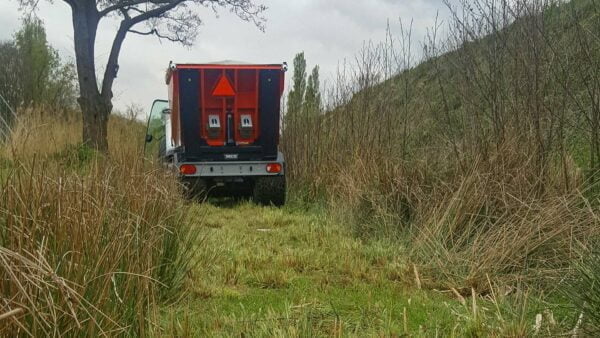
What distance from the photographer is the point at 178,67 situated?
8328 mm

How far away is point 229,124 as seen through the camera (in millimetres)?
8680

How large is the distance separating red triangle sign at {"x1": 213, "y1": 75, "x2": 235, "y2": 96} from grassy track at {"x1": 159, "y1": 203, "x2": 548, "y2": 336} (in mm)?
3290

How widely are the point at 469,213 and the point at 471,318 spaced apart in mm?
1734

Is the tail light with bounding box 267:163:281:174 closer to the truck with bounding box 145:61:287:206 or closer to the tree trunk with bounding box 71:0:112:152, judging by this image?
the truck with bounding box 145:61:287:206

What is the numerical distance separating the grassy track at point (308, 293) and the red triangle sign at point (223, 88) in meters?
3.29

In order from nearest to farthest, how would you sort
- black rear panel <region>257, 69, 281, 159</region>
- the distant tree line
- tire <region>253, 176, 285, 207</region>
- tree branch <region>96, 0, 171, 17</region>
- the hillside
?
1. the hillside
2. tire <region>253, 176, 285, 207</region>
3. black rear panel <region>257, 69, 281, 159</region>
4. tree branch <region>96, 0, 171, 17</region>
5. the distant tree line

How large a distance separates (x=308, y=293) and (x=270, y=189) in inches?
201

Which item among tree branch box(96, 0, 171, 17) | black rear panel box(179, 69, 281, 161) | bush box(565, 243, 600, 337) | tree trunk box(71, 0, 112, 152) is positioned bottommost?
bush box(565, 243, 600, 337)

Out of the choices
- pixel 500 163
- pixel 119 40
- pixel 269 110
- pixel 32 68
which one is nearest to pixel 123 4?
pixel 119 40

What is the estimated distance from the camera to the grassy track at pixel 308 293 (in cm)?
265

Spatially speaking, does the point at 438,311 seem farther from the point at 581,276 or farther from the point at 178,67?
the point at 178,67

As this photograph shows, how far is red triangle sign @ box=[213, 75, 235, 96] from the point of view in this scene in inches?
335

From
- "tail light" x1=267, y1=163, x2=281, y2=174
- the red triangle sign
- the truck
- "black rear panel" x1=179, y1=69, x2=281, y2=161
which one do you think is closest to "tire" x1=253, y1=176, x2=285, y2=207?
the truck

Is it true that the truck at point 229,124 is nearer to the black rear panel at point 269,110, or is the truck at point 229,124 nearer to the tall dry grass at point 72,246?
the black rear panel at point 269,110
